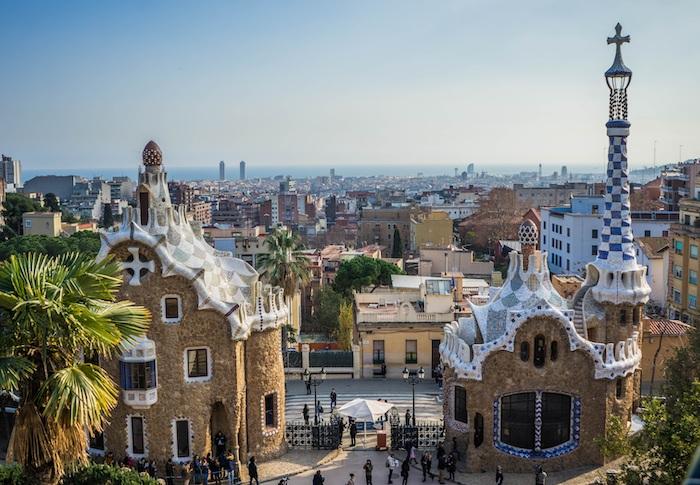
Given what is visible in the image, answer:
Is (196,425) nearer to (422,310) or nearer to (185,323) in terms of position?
(185,323)

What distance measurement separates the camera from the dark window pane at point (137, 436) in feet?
93.9

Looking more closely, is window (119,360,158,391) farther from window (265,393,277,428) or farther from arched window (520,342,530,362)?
arched window (520,342,530,362)

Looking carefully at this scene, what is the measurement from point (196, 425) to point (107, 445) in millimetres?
3511

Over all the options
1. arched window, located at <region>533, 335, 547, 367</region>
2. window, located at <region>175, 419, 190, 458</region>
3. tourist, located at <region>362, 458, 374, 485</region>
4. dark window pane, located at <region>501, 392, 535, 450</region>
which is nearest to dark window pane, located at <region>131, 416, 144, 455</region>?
window, located at <region>175, 419, 190, 458</region>

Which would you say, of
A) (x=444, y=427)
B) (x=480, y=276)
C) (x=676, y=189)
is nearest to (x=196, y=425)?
(x=444, y=427)

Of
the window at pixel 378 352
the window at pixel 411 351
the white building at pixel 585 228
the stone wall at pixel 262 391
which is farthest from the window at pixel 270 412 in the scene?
the white building at pixel 585 228

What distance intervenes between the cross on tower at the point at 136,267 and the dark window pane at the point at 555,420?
15.4 m

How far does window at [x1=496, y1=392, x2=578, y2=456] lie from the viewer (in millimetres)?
28641

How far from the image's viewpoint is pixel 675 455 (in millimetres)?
19328

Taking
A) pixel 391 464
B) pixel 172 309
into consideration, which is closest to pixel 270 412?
pixel 391 464

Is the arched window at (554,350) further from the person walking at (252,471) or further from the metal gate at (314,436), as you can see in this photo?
the person walking at (252,471)

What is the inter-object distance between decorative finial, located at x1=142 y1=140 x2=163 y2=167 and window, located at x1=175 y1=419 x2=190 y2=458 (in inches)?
380

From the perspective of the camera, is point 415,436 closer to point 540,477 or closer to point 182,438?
point 540,477

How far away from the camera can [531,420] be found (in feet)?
94.2
